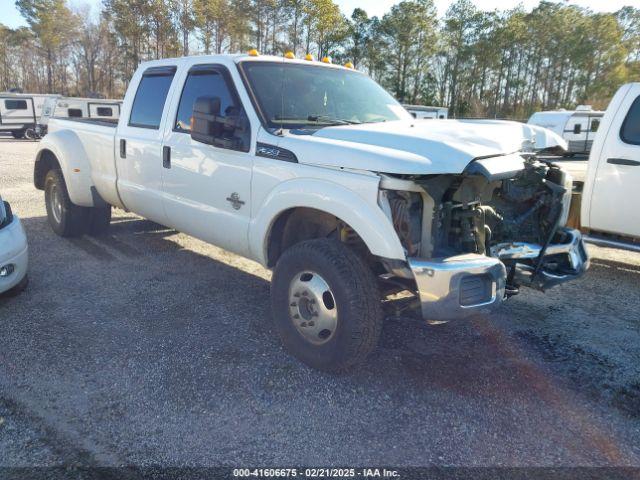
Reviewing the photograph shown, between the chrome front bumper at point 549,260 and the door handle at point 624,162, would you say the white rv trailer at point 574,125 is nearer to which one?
the door handle at point 624,162

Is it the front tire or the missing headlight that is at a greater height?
the missing headlight

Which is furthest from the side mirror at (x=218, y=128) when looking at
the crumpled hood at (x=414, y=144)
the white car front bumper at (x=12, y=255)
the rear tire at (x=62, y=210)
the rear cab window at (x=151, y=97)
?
the rear tire at (x=62, y=210)

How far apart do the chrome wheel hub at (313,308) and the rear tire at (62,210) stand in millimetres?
4098

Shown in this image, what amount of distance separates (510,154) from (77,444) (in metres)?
3.11

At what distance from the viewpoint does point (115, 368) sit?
141 inches

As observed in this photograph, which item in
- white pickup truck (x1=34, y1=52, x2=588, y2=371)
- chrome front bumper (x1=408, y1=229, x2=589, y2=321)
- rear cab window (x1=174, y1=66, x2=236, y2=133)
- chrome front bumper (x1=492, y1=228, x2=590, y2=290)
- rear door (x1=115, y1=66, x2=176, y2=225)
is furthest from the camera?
rear door (x1=115, y1=66, x2=176, y2=225)

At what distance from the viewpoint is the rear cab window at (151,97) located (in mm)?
A: 5008

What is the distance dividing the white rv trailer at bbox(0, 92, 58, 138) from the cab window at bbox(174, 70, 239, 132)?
24.7 meters

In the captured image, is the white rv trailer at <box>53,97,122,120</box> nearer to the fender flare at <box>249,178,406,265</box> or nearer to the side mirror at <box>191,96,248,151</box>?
the side mirror at <box>191,96,248,151</box>

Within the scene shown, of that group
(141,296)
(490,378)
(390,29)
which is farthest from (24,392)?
(390,29)

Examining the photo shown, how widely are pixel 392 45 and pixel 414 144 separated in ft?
172

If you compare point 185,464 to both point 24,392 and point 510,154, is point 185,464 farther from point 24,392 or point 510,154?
point 510,154

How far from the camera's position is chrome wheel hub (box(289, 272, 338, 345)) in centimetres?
344

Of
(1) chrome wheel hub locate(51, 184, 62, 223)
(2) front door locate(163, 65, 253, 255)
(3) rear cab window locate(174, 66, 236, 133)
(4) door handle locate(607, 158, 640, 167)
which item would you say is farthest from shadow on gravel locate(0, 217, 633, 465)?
(4) door handle locate(607, 158, 640, 167)
